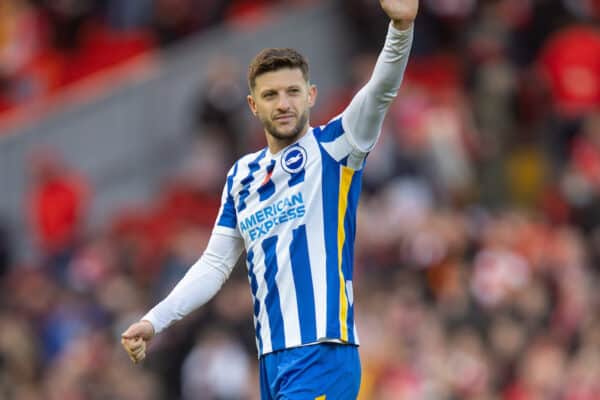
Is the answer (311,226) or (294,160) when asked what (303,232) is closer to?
(311,226)

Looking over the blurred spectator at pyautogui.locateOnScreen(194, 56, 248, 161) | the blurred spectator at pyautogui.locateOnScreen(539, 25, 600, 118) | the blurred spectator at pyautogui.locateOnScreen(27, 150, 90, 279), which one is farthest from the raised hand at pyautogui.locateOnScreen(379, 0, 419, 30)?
the blurred spectator at pyautogui.locateOnScreen(27, 150, 90, 279)

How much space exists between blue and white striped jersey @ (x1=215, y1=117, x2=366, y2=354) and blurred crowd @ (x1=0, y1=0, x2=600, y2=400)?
193 inches

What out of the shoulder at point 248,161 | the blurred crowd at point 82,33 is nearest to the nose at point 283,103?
the shoulder at point 248,161

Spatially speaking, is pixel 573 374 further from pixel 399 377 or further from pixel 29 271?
pixel 29 271

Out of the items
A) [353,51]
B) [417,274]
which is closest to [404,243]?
[417,274]

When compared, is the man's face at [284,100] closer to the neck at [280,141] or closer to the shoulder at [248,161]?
the neck at [280,141]

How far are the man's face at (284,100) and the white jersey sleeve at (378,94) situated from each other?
0.19 metres

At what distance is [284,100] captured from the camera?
6.47 metres

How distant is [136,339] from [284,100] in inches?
46.6

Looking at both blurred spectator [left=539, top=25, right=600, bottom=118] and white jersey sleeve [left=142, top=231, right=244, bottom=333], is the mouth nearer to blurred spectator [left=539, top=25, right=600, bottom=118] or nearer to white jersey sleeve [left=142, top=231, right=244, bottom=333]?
white jersey sleeve [left=142, top=231, right=244, bottom=333]

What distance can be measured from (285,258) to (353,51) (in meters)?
10.4

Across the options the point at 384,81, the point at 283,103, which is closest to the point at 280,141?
the point at 283,103

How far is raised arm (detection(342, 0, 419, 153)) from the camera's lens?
6.18 metres

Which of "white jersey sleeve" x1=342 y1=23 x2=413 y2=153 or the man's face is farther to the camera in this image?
the man's face
